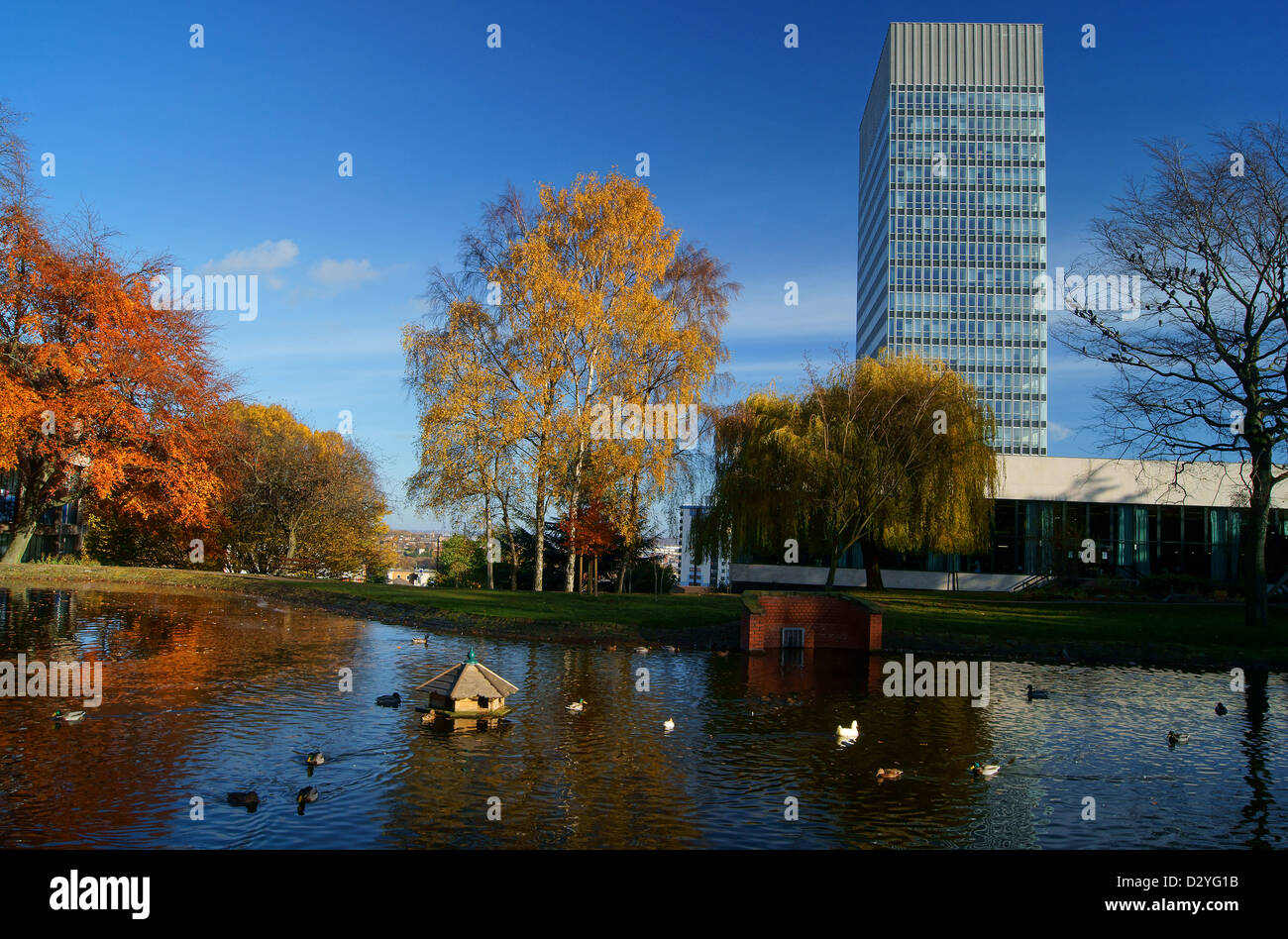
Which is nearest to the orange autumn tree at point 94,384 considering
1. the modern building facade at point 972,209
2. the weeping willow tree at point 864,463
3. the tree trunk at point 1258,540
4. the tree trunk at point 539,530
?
the tree trunk at point 539,530

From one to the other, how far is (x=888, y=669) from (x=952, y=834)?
11.6m

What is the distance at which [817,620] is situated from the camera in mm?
23734

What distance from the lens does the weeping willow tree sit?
34219 mm

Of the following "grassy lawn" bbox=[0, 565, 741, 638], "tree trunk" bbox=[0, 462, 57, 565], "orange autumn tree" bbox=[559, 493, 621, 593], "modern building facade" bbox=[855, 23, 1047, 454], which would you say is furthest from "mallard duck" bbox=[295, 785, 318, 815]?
"modern building facade" bbox=[855, 23, 1047, 454]

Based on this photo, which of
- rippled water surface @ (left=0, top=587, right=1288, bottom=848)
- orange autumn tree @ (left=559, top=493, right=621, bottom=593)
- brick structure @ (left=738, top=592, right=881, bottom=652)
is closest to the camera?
rippled water surface @ (left=0, top=587, right=1288, bottom=848)

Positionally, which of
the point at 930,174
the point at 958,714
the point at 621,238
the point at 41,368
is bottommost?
the point at 958,714

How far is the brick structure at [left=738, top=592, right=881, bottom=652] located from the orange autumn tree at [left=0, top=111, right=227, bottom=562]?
24.8m

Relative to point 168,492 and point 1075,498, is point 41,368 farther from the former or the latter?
point 1075,498

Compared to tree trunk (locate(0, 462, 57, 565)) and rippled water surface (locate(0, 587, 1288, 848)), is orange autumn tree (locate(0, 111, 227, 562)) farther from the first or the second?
rippled water surface (locate(0, 587, 1288, 848))

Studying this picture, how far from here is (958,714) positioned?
15812 millimetres

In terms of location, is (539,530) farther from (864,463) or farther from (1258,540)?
(1258,540)

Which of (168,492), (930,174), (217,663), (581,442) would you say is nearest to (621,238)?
(581,442)

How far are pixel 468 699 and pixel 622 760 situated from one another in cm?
315
